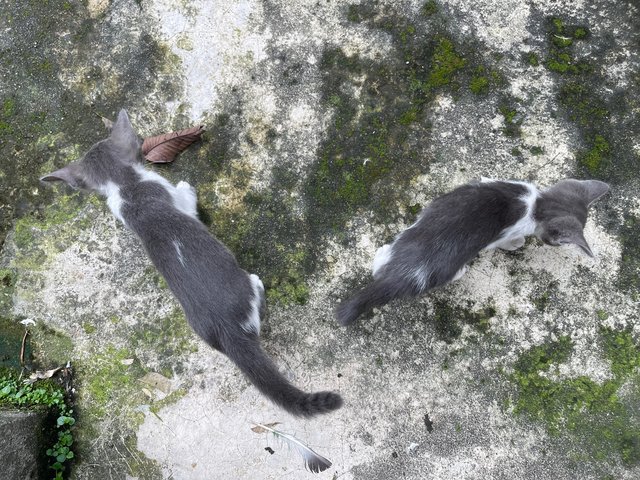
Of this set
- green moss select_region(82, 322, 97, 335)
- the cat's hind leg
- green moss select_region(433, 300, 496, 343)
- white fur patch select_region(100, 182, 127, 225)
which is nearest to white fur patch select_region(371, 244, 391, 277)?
green moss select_region(433, 300, 496, 343)

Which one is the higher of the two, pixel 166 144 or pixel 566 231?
pixel 166 144

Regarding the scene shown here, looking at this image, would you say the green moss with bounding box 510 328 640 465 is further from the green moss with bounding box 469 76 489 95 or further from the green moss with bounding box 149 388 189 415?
the green moss with bounding box 149 388 189 415

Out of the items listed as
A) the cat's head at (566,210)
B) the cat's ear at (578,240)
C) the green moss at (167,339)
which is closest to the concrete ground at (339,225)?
the green moss at (167,339)

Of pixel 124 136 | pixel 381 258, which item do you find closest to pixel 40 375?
pixel 124 136

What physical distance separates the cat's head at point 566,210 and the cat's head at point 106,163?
2697 mm

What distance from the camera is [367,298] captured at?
272cm

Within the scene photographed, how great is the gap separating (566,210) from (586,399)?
1.24 m

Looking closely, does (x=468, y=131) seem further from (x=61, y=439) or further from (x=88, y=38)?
(x=61, y=439)

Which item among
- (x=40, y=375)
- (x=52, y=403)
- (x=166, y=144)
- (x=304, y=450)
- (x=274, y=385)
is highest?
(x=166, y=144)

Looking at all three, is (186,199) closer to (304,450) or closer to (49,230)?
(49,230)

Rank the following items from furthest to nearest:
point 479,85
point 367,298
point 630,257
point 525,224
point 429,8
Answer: point 429,8 → point 479,85 → point 630,257 → point 525,224 → point 367,298

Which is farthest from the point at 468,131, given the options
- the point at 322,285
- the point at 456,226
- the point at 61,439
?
the point at 61,439

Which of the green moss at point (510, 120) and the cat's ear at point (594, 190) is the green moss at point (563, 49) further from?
the cat's ear at point (594, 190)

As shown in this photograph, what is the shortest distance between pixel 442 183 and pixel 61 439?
124 inches
